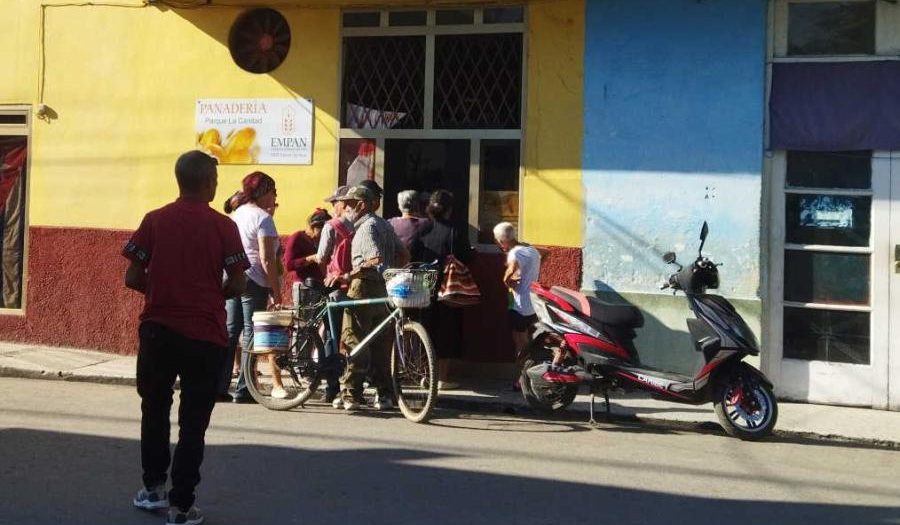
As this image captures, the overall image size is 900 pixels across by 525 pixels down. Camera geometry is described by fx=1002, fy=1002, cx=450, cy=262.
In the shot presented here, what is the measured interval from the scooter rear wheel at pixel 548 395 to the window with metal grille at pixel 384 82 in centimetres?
320

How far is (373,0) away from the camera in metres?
10.1

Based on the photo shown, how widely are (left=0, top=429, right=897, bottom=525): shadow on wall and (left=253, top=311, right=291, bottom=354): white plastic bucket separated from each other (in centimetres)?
153

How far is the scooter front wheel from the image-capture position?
24.5 ft

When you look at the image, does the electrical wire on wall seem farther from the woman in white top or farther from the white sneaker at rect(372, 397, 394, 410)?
the white sneaker at rect(372, 397, 394, 410)

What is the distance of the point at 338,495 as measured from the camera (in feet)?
18.5

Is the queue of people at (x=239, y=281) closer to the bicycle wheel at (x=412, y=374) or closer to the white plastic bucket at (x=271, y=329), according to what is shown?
the white plastic bucket at (x=271, y=329)

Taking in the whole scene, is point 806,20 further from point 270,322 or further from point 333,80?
point 270,322

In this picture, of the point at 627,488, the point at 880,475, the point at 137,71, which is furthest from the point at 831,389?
the point at 137,71

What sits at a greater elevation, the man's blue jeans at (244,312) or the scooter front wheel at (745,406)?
the man's blue jeans at (244,312)

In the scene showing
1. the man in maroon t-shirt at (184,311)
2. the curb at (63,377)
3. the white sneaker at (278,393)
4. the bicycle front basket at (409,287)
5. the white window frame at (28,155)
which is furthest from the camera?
the white window frame at (28,155)

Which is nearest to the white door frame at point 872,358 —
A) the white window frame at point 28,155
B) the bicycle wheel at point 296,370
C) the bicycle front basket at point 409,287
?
the bicycle front basket at point 409,287

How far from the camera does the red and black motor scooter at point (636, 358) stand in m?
7.51

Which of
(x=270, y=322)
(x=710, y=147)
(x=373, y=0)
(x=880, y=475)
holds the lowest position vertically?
(x=880, y=475)

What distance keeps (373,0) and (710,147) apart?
363 centimetres
